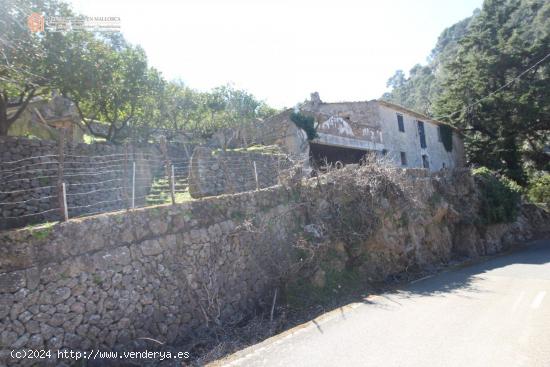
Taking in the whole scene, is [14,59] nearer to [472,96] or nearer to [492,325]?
[492,325]

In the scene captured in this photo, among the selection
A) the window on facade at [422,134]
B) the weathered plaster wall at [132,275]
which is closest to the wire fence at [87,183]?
the weathered plaster wall at [132,275]

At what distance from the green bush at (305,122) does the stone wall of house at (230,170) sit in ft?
8.14

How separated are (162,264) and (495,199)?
20.8 m

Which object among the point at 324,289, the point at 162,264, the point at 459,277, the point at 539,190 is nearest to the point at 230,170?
the point at 324,289

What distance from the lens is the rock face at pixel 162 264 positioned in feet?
18.7

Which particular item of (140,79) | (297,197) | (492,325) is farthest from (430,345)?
(140,79)

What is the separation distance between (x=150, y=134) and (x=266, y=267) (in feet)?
57.0

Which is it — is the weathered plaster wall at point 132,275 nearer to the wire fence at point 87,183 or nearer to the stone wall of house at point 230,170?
the wire fence at point 87,183

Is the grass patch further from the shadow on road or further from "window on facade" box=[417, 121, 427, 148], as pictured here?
"window on facade" box=[417, 121, 427, 148]

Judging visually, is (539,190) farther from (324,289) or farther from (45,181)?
(45,181)

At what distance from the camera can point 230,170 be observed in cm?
1280

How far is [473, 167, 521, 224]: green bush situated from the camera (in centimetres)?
2055

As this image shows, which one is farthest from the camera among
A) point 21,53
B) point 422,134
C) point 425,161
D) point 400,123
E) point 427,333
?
point 422,134

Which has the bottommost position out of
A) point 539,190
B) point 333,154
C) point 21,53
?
point 539,190
